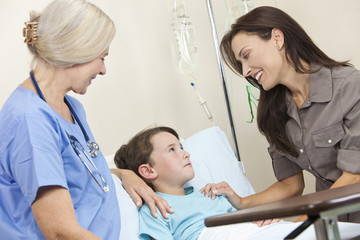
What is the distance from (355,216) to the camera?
189 centimetres

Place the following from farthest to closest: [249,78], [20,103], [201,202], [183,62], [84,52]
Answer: [183,62]
[249,78]
[201,202]
[84,52]
[20,103]

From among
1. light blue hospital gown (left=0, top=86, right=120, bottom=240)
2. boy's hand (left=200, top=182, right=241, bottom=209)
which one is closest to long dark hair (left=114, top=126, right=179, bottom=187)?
boy's hand (left=200, top=182, right=241, bottom=209)

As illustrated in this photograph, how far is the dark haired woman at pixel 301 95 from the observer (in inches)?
71.2

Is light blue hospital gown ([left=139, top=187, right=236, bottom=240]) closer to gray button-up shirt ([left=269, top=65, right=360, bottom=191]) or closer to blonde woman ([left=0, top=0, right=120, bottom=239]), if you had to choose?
blonde woman ([left=0, top=0, right=120, bottom=239])

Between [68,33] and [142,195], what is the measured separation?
70 centimetres

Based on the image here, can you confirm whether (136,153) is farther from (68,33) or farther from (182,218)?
(68,33)

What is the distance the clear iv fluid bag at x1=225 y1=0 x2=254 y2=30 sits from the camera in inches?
103

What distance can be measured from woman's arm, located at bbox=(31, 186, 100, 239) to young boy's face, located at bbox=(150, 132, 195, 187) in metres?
0.74

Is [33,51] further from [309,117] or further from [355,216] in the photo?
[355,216]

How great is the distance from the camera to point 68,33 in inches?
55.3

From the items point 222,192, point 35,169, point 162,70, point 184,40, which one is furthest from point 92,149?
point 162,70

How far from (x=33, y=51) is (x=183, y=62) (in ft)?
4.19

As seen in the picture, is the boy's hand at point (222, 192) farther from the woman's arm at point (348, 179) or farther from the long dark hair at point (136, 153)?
the woman's arm at point (348, 179)

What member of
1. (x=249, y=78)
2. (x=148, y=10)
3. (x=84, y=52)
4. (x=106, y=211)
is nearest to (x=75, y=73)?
(x=84, y=52)
